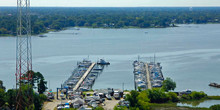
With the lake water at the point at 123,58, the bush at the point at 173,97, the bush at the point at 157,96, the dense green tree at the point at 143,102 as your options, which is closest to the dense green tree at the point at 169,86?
the lake water at the point at 123,58

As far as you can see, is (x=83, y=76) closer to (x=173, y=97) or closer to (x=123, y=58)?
(x=173, y=97)

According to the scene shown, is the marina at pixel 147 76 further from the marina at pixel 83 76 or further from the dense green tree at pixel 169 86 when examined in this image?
the marina at pixel 83 76

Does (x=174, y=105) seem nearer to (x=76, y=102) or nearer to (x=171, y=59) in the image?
(x=76, y=102)

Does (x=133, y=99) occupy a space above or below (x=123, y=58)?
above

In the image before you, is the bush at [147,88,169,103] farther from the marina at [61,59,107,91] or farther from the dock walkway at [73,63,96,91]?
the dock walkway at [73,63,96,91]

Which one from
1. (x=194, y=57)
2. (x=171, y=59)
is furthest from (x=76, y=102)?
(x=194, y=57)

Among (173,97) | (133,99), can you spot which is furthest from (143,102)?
(173,97)
